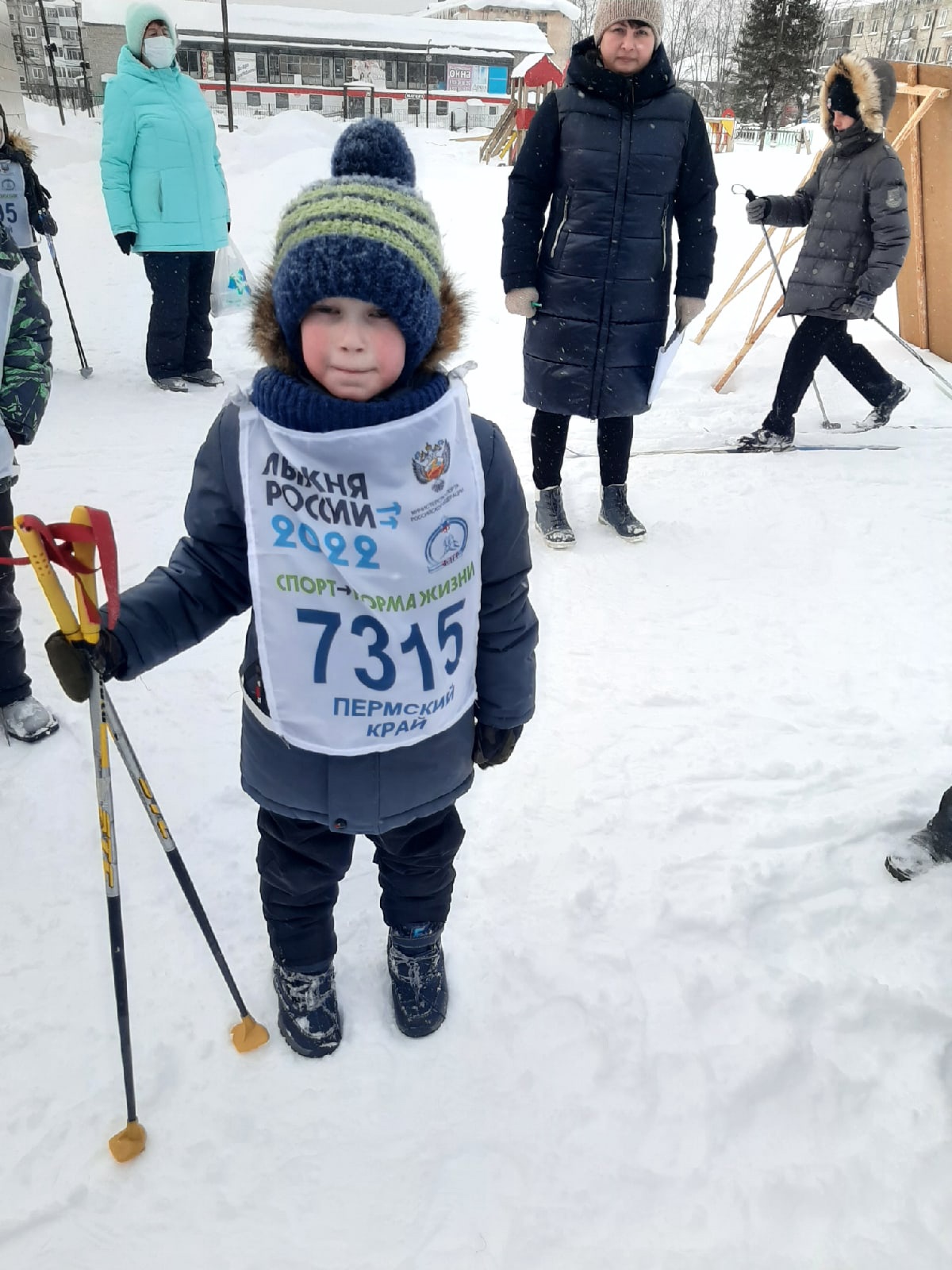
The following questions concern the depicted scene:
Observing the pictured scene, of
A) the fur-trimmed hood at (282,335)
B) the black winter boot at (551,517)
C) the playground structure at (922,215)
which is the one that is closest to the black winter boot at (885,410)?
the playground structure at (922,215)

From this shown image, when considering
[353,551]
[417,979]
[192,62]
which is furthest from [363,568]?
[192,62]

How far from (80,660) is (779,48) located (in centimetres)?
3749

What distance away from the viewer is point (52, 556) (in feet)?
3.89

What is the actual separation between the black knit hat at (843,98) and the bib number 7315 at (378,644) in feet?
14.0

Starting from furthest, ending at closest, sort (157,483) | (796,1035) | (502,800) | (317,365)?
1. (157,483)
2. (502,800)
3. (796,1035)
4. (317,365)

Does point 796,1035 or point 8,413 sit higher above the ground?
point 8,413

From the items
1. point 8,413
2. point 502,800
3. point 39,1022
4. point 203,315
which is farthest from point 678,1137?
point 203,315

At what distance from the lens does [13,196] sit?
143 inches

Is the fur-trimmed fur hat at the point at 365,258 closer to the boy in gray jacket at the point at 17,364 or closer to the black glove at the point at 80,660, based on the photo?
the black glove at the point at 80,660

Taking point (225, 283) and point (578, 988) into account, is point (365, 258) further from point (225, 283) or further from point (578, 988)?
point (225, 283)

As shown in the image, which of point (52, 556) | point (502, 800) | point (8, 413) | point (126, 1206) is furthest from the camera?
point (502, 800)

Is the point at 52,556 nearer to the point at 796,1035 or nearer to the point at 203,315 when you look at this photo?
the point at 796,1035

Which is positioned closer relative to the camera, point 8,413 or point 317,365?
point 317,365

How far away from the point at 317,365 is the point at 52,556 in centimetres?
48
